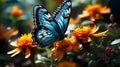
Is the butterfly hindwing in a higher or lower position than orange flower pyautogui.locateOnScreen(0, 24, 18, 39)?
higher

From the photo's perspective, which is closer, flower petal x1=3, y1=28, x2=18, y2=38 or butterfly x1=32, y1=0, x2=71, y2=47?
butterfly x1=32, y1=0, x2=71, y2=47

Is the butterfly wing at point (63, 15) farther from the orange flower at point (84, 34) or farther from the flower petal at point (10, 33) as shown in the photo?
the flower petal at point (10, 33)

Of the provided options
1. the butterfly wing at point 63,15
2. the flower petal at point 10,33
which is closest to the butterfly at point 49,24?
the butterfly wing at point 63,15

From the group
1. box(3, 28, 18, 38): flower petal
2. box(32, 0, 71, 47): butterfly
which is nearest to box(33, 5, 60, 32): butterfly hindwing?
box(32, 0, 71, 47): butterfly

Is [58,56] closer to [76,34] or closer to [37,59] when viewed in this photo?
[76,34]

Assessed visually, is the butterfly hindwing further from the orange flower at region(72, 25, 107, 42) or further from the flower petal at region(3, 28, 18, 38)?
the flower petal at region(3, 28, 18, 38)

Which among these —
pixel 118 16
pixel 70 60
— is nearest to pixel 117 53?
pixel 70 60

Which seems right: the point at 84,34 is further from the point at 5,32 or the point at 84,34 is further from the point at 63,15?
the point at 5,32

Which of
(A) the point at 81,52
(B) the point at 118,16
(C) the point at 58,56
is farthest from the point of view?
(B) the point at 118,16

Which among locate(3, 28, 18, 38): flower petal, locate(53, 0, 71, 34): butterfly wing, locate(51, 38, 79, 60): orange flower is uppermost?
locate(53, 0, 71, 34): butterfly wing
